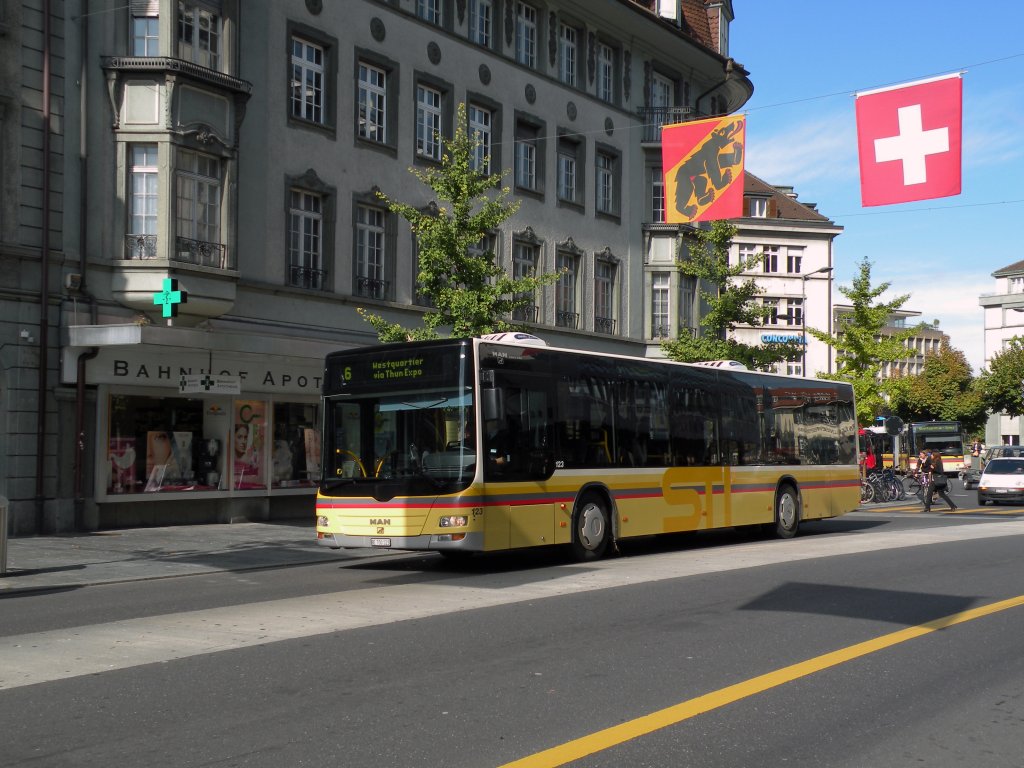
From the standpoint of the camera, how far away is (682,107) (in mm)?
38250

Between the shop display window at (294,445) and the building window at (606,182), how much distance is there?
13.3 m

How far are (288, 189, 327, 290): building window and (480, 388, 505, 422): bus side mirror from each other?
1171cm

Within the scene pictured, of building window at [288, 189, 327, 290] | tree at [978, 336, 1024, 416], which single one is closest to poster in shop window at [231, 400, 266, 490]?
building window at [288, 189, 327, 290]

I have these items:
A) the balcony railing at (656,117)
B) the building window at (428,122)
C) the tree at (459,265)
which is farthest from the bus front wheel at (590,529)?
the balcony railing at (656,117)

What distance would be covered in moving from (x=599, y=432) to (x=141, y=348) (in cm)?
956

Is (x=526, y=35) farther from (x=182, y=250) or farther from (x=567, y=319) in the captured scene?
(x=182, y=250)

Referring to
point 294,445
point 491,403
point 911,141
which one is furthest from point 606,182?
point 491,403

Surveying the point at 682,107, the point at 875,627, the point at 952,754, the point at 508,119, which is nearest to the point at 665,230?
the point at 682,107

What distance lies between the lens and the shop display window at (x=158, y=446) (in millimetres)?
22344

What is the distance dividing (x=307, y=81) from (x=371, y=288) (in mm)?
4741

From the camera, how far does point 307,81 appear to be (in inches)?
1038

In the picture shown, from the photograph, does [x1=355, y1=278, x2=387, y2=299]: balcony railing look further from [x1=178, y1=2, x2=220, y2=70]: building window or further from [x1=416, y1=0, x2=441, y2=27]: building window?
[x1=416, y1=0, x2=441, y2=27]: building window

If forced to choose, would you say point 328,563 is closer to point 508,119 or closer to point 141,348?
point 141,348

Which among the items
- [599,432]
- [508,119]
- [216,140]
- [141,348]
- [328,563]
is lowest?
[328,563]
